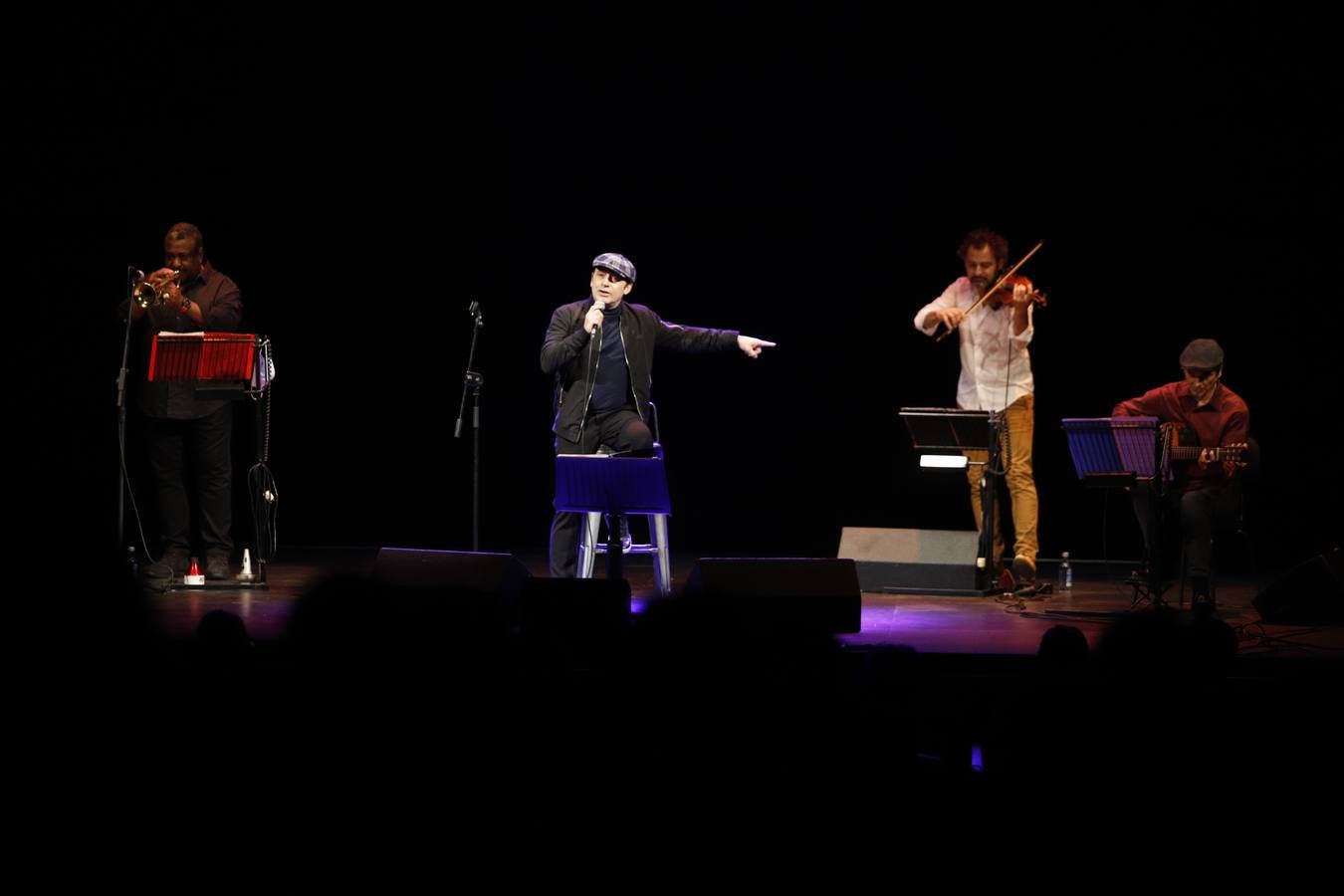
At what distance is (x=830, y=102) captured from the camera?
8008mm

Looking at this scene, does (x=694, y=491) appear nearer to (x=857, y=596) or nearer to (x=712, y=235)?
(x=712, y=235)

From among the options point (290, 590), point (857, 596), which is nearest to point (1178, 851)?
point (857, 596)

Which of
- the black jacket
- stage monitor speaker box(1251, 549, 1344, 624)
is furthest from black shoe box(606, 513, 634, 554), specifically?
stage monitor speaker box(1251, 549, 1344, 624)

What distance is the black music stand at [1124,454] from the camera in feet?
19.8

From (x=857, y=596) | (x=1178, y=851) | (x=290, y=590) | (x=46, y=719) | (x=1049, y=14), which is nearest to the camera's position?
(x=1178, y=851)

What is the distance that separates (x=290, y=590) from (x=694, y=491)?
288 cm

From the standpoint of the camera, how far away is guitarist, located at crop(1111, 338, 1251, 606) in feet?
→ 20.5

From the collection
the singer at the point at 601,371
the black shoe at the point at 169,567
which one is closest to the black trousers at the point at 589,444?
the singer at the point at 601,371

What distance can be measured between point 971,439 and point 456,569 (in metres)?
2.91

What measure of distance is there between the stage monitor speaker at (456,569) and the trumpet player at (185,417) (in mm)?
2055

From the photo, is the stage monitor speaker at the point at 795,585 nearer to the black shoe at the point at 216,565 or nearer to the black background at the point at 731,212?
the black shoe at the point at 216,565

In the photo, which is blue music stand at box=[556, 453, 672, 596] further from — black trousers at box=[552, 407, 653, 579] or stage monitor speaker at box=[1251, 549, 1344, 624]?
stage monitor speaker at box=[1251, 549, 1344, 624]

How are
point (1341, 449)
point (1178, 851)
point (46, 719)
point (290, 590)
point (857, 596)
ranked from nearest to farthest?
point (1178, 851) < point (46, 719) < point (857, 596) < point (290, 590) < point (1341, 449)

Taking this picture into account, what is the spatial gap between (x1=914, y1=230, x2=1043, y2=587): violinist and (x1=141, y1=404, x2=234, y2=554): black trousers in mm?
3359
